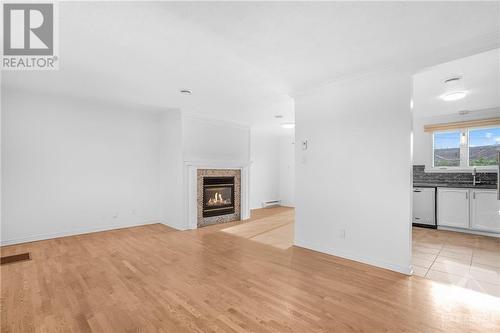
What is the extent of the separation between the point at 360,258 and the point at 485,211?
3.37 metres

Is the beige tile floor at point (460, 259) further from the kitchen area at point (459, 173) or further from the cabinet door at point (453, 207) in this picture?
the cabinet door at point (453, 207)

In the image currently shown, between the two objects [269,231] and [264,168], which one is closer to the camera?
[269,231]

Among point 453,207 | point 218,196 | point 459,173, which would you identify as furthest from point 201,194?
point 459,173

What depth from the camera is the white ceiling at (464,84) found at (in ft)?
9.34

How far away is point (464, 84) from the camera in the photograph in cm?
354

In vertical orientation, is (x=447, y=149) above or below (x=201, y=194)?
above

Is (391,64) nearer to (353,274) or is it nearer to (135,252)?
(353,274)

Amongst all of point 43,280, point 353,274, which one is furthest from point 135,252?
point 353,274

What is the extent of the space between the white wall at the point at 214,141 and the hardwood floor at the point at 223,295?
2.39 meters

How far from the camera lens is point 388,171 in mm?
3062

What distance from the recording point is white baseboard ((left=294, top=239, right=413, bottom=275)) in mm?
2908

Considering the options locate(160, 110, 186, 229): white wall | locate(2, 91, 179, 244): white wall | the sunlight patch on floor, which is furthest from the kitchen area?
locate(2, 91, 179, 244): white wall

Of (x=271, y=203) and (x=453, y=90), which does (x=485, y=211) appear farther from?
(x=271, y=203)

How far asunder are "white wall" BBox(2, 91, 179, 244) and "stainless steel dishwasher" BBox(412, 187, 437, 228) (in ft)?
19.6
